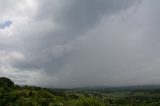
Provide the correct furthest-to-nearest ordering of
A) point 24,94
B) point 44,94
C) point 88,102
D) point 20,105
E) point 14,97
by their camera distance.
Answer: point 44,94, point 24,94, point 14,97, point 20,105, point 88,102

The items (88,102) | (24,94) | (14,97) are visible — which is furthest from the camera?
(24,94)

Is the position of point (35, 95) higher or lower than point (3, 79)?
lower

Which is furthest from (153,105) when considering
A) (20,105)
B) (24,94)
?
(20,105)

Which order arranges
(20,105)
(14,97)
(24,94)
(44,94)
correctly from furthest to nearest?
(44,94) → (24,94) → (14,97) → (20,105)

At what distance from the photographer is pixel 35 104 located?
325 feet

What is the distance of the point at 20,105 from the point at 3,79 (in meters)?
68.5

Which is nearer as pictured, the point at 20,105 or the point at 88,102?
the point at 88,102

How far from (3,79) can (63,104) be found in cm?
6940

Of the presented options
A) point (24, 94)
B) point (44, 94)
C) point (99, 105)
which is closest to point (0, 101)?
point (24, 94)

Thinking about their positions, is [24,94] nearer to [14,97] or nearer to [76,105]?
[14,97]

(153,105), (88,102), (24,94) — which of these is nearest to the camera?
(88,102)

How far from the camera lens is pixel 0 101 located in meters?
99.6

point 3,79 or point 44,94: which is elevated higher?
point 3,79

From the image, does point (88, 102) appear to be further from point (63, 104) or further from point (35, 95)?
point (35, 95)
